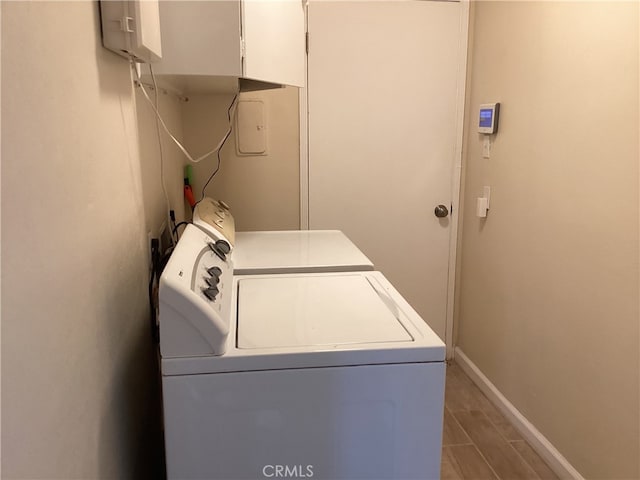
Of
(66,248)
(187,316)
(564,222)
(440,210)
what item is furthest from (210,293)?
(440,210)

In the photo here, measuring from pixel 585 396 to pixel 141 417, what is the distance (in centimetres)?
159

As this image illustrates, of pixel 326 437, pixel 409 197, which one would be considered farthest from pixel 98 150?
pixel 409 197

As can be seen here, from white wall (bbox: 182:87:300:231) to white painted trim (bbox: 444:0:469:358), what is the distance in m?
0.88

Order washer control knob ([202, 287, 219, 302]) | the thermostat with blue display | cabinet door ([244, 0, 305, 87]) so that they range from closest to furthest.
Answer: washer control knob ([202, 287, 219, 302]) < cabinet door ([244, 0, 305, 87]) < the thermostat with blue display

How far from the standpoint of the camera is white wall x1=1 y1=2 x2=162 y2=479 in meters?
0.59

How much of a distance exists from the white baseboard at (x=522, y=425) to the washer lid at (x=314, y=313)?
1262 millimetres

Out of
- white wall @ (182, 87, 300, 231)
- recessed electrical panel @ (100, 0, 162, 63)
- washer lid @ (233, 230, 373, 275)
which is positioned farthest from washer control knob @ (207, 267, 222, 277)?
white wall @ (182, 87, 300, 231)

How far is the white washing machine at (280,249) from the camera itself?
1.64 metres

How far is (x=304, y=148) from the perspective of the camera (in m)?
2.71

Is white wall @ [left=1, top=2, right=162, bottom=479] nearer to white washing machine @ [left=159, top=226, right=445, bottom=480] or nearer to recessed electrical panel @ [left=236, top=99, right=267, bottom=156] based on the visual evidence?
white washing machine @ [left=159, top=226, right=445, bottom=480]

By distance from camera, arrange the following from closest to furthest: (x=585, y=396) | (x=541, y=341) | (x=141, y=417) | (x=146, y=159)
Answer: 1. (x=141, y=417)
2. (x=146, y=159)
3. (x=585, y=396)
4. (x=541, y=341)

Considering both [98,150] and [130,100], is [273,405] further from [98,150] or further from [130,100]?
[130,100]

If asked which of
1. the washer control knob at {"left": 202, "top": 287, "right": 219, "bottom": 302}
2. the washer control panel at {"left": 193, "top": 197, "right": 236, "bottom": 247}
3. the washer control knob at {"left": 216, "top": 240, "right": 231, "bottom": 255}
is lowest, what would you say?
the washer control knob at {"left": 202, "top": 287, "right": 219, "bottom": 302}

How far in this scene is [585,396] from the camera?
1.93 m
